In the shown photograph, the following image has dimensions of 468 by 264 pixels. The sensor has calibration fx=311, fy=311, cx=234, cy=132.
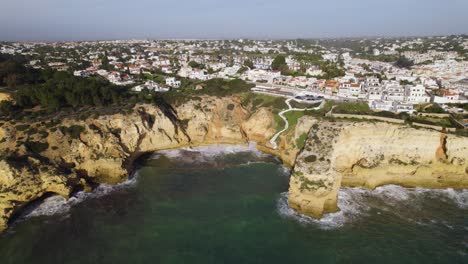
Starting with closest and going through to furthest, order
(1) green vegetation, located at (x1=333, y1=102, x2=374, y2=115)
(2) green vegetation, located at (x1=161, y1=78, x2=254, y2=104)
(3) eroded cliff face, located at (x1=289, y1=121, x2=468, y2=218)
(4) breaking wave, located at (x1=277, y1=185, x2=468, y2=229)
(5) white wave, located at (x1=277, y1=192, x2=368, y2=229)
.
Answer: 1. (5) white wave, located at (x1=277, y1=192, x2=368, y2=229)
2. (4) breaking wave, located at (x1=277, y1=185, x2=468, y2=229)
3. (3) eroded cliff face, located at (x1=289, y1=121, x2=468, y2=218)
4. (1) green vegetation, located at (x1=333, y1=102, x2=374, y2=115)
5. (2) green vegetation, located at (x1=161, y1=78, x2=254, y2=104)

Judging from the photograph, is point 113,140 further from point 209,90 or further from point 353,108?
point 353,108

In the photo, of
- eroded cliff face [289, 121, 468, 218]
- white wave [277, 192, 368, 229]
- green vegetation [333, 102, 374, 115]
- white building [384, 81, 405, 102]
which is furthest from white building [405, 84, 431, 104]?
white wave [277, 192, 368, 229]

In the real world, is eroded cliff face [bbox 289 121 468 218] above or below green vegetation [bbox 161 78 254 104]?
below

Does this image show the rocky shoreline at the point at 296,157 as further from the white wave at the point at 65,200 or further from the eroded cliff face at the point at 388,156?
the white wave at the point at 65,200

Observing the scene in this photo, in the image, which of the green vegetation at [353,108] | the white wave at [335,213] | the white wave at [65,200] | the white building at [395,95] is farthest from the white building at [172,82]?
the white wave at [335,213]

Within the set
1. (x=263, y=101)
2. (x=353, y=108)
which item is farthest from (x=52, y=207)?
(x=353, y=108)

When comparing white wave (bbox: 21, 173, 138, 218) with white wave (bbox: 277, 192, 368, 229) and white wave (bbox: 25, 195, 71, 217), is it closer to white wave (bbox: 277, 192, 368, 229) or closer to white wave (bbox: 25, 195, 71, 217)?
white wave (bbox: 25, 195, 71, 217)
